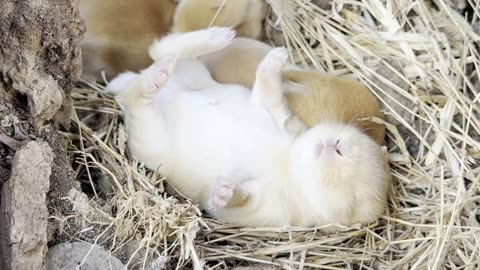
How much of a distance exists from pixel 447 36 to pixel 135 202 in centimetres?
143

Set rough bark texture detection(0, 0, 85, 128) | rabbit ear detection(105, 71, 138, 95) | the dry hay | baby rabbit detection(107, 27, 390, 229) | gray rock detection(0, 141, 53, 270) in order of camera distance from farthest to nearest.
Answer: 1. rabbit ear detection(105, 71, 138, 95)
2. baby rabbit detection(107, 27, 390, 229)
3. the dry hay
4. rough bark texture detection(0, 0, 85, 128)
5. gray rock detection(0, 141, 53, 270)

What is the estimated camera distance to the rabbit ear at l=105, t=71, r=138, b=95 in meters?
2.68

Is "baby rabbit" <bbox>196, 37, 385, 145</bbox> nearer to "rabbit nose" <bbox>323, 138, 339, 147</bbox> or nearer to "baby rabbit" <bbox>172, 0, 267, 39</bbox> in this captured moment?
"baby rabbit" <bbox>172, 0, 267, 39</bbox>

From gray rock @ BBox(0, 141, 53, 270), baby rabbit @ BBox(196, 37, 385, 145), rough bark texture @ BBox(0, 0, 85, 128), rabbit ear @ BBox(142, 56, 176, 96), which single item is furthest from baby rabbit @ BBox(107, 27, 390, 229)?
gray rock @ BBox(0, 141, 53, 270)

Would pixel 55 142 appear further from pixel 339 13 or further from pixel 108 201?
pixel 339 13

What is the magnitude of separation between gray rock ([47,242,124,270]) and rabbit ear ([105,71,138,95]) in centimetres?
73

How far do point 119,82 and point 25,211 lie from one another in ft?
2.90

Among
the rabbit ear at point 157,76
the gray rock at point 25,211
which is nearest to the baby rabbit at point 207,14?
the rabbit ear at point 157,76

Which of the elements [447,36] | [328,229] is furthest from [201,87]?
[447,36]

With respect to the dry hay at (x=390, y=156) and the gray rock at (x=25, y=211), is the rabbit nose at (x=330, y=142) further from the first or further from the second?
the gray rock at (x=25, y=211)

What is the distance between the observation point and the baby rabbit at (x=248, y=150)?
2434 mm

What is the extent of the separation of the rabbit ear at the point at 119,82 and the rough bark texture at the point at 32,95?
0.42 metres

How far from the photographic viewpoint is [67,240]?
2139mm

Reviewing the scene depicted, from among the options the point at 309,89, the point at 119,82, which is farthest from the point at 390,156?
the point at 119,82
